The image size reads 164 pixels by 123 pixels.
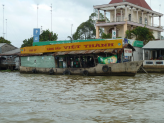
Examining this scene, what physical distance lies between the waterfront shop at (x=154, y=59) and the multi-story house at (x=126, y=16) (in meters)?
6.47

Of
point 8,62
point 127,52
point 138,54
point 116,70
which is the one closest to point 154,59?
point 138,54

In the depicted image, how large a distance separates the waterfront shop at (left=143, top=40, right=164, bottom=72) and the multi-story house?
6.47 m

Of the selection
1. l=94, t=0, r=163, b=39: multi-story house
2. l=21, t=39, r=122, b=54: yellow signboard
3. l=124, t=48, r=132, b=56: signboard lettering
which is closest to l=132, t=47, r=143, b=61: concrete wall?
l=94, t=0, r=163, b=39: multi-story house

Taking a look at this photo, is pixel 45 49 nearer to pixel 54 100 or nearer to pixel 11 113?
pixel 54 100

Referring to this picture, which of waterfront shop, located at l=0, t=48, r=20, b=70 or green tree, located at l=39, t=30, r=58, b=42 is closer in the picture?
waterfront shop, located at l=0, t=48, r=20, b=70

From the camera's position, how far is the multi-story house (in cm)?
3562

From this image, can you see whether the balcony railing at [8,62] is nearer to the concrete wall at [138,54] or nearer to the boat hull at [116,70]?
the boat hull at [116,70]

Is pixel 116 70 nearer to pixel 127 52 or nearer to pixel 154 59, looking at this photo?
pixel 127 52

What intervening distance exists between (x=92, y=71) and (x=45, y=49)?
704 cm

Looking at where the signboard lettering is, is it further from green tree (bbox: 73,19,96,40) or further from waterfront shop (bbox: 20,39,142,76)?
green tree (bbox: 73,19,96,40)

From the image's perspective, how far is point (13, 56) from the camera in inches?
1449

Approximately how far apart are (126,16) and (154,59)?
1031 cm

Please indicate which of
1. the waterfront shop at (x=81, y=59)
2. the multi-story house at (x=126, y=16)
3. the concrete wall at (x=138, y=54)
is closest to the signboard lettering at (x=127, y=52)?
the waterfront shop at (x=81, y=59)

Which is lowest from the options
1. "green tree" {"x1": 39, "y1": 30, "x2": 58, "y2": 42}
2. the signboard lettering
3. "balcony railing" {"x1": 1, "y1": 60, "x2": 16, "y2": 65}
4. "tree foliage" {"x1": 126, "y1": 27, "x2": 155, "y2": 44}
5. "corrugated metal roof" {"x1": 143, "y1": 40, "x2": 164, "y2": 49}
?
"balcony railing" {"x1": 1, "y1": 60, "x2": 16, "y2": 65}
